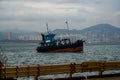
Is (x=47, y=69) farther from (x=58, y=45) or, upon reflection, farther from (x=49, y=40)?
(x=49, y=40)

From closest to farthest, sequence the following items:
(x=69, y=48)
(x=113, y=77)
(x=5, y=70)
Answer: (x=5, y=70) → (x=113, y=77) → (x=69, y=48)

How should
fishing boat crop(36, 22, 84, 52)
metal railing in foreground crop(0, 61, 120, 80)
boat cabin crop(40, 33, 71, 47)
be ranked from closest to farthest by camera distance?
metal railing in foreground crop(0, 61, 120, 80) → fishing boat crop(36, 22, 84, 52) → boat cabin crop(40, 33, 71, 47)

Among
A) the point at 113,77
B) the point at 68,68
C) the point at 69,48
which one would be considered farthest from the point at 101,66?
the point at 69,48

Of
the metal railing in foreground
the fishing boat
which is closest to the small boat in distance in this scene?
the fishing boat

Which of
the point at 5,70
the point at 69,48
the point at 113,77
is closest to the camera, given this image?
the point at 5,70

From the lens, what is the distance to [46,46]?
10981 centimetres

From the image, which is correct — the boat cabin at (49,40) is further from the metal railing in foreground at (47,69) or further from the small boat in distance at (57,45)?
the metal railing in foreground at (47,69)

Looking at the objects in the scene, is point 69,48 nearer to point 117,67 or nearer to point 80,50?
point 80,50

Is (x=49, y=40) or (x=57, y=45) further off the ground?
(x=49, y=40)

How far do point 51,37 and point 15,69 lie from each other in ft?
306

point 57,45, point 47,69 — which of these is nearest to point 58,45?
point 57,45

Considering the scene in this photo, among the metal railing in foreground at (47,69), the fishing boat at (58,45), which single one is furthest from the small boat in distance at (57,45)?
the metal railing in foreground at (47,69)

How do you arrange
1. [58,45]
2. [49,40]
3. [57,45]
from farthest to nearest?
[49,40]
[57,45]
[58,45]

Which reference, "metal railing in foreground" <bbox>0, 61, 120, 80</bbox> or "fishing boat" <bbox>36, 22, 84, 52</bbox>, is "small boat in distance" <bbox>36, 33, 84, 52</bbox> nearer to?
"fishing boat" <bbox>36, 22, 84, 52</bbox>
